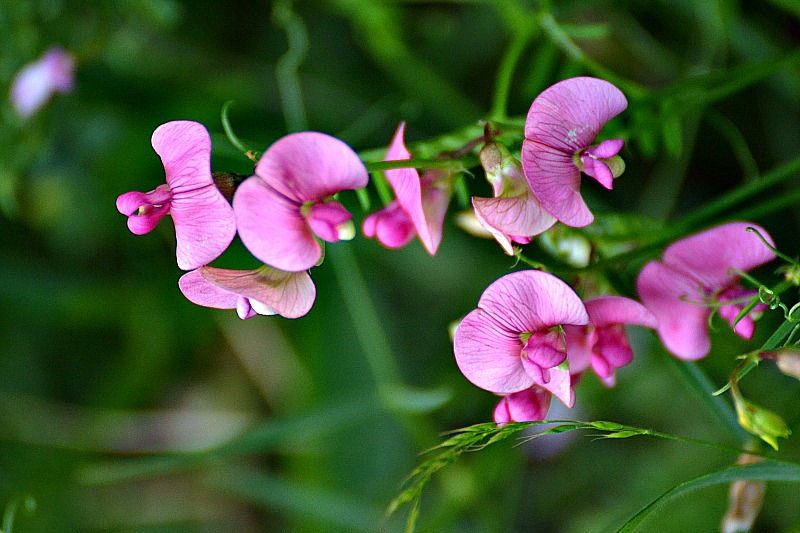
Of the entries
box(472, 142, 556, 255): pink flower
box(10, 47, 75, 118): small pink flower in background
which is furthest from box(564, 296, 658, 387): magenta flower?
box(10, 47, 75, 118): small pink flower in background

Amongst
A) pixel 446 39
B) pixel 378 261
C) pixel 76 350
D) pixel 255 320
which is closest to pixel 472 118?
pixel 446 39

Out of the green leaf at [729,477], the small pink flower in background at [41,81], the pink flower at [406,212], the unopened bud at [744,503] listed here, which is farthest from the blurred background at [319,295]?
the green leaf at [729,477]

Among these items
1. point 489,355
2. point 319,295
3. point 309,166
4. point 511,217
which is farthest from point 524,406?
A: point 319,295

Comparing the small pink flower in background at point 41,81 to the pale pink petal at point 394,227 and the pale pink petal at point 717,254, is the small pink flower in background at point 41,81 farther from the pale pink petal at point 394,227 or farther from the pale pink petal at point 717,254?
the pale pink petal at point 717,254

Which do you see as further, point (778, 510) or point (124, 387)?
point (124, 387)

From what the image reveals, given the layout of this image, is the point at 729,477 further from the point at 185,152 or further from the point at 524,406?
the point at 185,152

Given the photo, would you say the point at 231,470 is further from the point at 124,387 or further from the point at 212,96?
the point at 212,96
